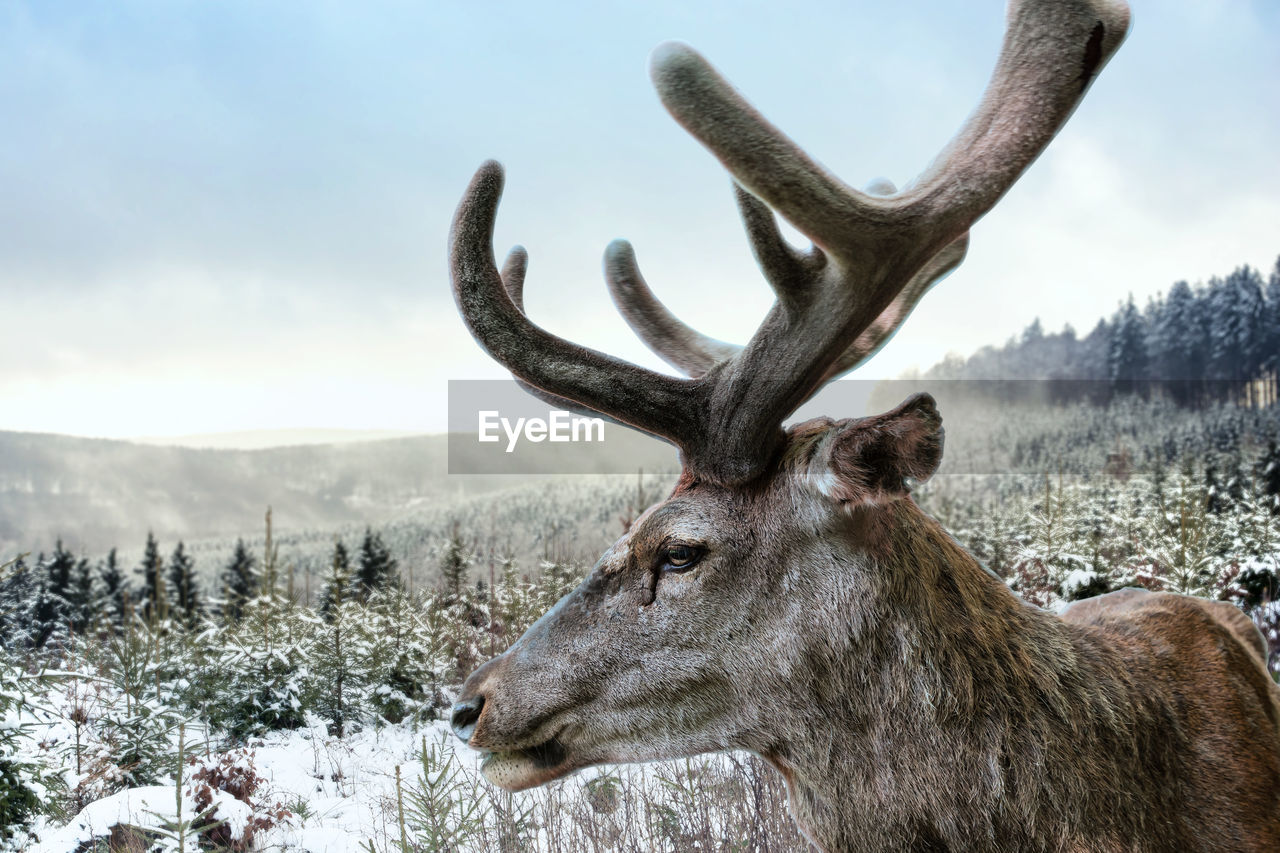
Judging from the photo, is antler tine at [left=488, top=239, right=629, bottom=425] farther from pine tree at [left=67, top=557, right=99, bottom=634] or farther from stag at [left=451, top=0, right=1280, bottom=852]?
pine tree at [left=67, top=557, right=99, bottom=634]

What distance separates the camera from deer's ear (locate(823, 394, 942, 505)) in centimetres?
170

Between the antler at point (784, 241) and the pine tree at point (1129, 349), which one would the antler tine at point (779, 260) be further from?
the pine tree at point (1129, 349)

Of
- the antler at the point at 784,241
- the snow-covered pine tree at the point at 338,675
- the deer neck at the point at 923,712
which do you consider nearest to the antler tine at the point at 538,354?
the antler at the point at 784,241

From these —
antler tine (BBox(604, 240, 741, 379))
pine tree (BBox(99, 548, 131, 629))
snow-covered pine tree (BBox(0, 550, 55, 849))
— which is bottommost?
snow-covered pine tree (BBox(0, 550, 55, 849))

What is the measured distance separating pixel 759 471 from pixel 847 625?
0.45 m

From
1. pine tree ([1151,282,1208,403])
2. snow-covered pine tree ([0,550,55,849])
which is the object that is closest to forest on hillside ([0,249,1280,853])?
snow-covered pine tree ([0,550,55,849])

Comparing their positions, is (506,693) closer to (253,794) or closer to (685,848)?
(685,848)

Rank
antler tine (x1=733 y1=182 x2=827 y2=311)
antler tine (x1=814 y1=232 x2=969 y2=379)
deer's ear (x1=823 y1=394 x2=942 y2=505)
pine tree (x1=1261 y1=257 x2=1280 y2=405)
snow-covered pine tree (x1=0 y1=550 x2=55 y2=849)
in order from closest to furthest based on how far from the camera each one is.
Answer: deer's ear (x1=823 y1=394 x2=942 y2=505)
antler tine (x1=733 y1=182 x2=827 y2=311)
antler tine (x1=814 y1=232 x2=969 y2=379)
snow-covered pine tree (x1=0 y1=550 x2=55 y2=849)
pine tree (x1=1261 y1=257 x2=1280 y2=405)

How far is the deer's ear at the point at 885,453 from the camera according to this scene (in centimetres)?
170

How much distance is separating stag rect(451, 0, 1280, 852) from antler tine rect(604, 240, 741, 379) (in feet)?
2.90

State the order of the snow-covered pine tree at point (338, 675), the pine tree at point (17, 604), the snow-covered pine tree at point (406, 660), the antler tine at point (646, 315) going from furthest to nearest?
the snow-covered pine tree at point (406, 660), the snow-covered pine tree at point (338, 675), the pine tree at point (17, 604), the antler tine at point (646, 315)

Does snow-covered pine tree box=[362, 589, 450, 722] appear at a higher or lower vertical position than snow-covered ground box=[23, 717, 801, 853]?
higher

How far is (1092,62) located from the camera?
1908 millimetres

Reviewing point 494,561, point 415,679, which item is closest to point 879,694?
point 415,679
